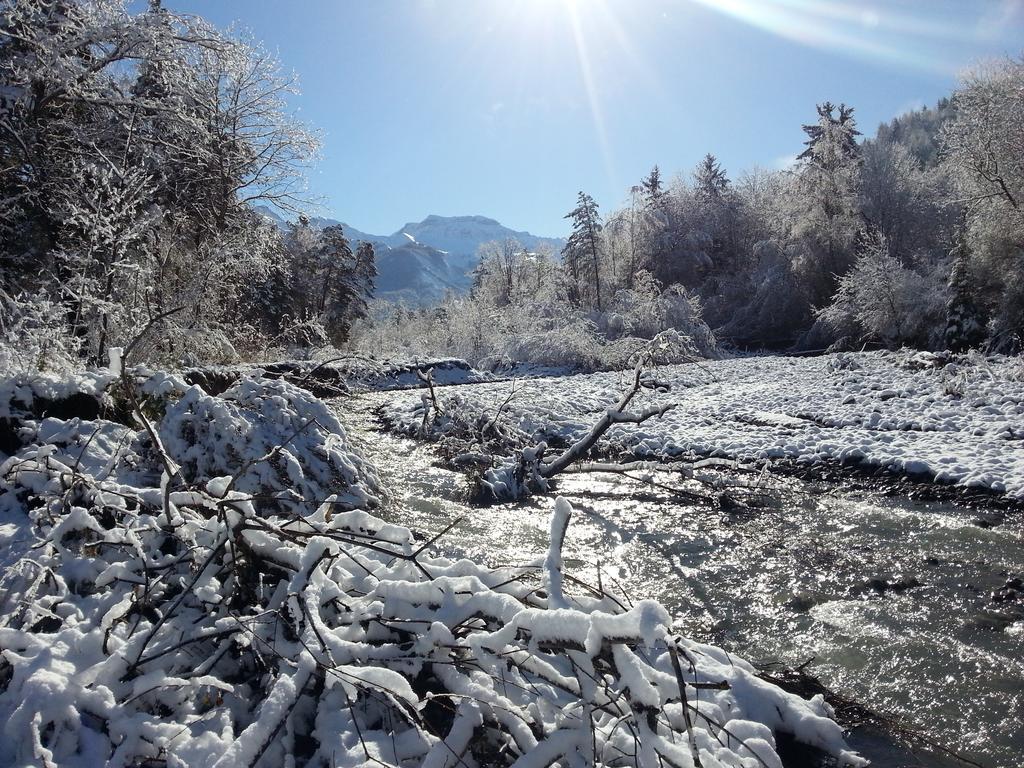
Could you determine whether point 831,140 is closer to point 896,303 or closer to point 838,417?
point 896,303

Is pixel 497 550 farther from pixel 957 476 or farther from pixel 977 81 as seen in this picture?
pixel 977 81

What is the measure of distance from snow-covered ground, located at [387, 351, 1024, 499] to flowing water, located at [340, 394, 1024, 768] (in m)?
1.27

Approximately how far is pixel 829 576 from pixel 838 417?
20.9 feet

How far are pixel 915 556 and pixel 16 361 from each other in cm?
758

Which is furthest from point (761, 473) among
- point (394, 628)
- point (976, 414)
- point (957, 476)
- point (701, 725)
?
point (394, 628)

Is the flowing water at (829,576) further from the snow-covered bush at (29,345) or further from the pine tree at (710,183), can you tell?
the pine tree at (710,183)

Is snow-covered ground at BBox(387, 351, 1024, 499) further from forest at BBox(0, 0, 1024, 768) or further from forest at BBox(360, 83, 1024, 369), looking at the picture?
forest at BBox(360, 83, 1024, 369)

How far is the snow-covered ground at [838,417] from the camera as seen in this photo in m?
7.68

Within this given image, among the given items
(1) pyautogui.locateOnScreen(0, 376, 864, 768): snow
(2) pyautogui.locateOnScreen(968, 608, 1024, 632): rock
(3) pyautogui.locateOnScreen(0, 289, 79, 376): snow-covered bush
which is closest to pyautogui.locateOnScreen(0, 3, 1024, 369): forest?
(3) pyautogui.locateOnScreen(0, 289, 79, 376): snow-covered bush

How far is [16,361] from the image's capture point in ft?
14.2

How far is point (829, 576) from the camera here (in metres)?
4.75

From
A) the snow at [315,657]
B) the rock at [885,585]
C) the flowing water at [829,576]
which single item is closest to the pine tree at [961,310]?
the flowing water at [829,576]

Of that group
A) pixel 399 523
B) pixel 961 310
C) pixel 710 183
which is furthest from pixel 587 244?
pixel 399 523

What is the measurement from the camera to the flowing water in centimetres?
317
